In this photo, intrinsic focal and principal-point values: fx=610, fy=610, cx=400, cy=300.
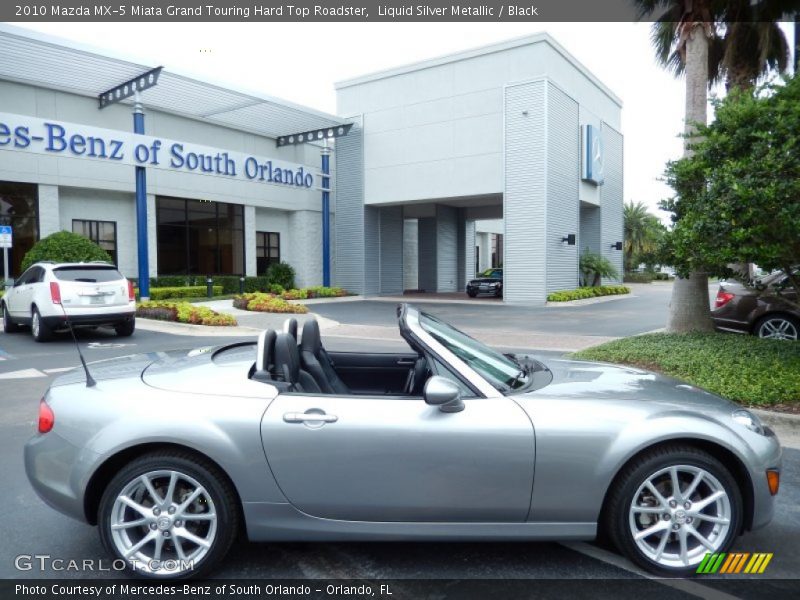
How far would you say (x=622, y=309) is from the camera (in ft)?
69.7

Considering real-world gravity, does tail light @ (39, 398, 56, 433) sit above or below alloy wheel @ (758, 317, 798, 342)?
above

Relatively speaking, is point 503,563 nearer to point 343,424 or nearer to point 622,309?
point 343,424

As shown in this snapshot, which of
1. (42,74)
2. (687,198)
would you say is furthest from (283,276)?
(687,198)

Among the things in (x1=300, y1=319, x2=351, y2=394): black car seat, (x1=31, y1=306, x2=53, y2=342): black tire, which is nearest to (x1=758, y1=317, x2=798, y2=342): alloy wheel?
(x1=300, y1=319, x2=351, y2=394): black car seat

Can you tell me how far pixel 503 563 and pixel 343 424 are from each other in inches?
45.1

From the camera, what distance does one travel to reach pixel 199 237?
2659 cm

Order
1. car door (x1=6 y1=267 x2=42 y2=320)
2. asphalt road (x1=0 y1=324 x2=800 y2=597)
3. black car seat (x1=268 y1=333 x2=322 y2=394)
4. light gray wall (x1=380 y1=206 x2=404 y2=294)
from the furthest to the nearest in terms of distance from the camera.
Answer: light gray wall (x1=380 y1=206 x2=404 y2=294) → car door (x1=6 y1=267 x2=42 y2=320) → black car seat (x1=268 y1=333 x2=322 y2=394) → asphalt road (x1=0 y1=324 x2=800 y2=597)

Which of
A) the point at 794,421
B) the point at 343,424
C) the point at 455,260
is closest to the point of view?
the point at 343,424

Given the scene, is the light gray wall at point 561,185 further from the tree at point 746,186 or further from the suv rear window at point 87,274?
the tree at point 746,186

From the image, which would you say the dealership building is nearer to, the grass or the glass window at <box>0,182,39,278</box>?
the glass window at <box>0,182,39,278</box>

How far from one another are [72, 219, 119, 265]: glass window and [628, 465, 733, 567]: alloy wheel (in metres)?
23.5

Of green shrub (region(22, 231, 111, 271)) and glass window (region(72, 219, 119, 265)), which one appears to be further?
glass window (region(72, 219, 119, 265))

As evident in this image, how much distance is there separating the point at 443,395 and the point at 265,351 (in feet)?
3.58

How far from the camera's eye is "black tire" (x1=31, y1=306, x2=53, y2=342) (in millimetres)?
12117
